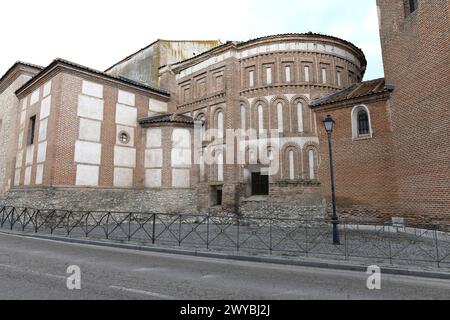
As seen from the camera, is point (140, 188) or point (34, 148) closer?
point (34, 148)

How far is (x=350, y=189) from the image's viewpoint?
13.4m

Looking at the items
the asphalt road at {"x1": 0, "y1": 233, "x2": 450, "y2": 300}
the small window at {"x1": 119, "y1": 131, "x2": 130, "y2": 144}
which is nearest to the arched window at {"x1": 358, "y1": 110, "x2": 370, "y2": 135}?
the asphalt road at {"x1": 0, "y1": 233, "x2": 450, "y2": 300}

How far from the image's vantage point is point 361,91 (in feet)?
46.1

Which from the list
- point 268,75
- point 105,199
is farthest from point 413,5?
point 105,199

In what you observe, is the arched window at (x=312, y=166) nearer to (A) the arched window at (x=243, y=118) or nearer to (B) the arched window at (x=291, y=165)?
(B) the arched window at (x=291, y=165)

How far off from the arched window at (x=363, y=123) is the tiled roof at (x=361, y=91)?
2.88 feet

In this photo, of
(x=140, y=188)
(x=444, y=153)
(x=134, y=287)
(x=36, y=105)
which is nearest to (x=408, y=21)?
(x=444, y=153)

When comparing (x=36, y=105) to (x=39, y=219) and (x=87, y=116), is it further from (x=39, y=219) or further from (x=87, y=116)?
(x=39, y=219)

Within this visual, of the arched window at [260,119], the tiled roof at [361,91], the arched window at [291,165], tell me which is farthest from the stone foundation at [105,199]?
the tiled roof at [361,91]

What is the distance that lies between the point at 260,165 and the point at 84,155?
10682mm

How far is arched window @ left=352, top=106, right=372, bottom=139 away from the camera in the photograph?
13.5 meters

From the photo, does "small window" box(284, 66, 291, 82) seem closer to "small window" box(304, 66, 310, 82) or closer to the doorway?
"small window" box(304, 66, 310, 82)

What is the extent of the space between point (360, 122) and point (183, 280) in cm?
1187

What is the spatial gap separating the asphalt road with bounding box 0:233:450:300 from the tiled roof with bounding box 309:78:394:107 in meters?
9.55
